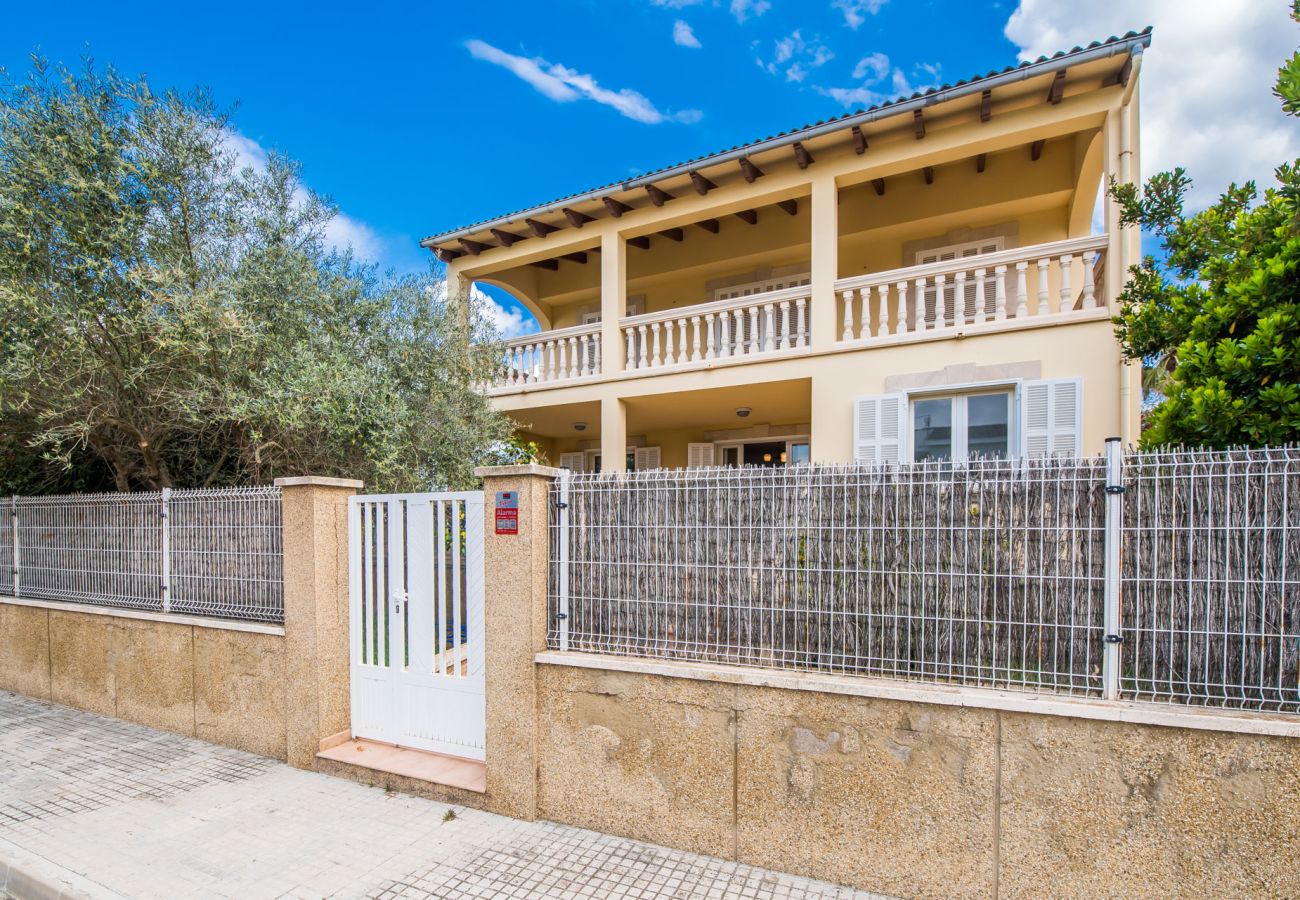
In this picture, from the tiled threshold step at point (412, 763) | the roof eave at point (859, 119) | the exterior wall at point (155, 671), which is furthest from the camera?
the roof eave at point (859, 119)

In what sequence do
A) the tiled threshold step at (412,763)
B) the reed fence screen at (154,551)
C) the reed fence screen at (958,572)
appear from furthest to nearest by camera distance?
the reed fence screen at (154,551) → the tiled threshold step at (412,763) → the reed fence screen at (958,572)

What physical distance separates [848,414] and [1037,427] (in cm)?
225

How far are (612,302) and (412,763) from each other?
7.51m

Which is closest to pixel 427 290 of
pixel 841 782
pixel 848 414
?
pixel 848 414

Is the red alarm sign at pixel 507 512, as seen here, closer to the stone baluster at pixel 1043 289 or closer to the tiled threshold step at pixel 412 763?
the tiled threshold step at pixel 412 763

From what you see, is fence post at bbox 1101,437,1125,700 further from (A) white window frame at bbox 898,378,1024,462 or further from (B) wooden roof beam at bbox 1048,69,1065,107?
(B) wooden roof beam at bbox 1048,69,1065,107

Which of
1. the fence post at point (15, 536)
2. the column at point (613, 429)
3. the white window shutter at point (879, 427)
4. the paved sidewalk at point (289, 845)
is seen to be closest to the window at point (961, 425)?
the white window shutter at point (879, 427)

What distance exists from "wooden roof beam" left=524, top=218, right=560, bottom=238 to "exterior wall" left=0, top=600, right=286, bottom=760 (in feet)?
25.3

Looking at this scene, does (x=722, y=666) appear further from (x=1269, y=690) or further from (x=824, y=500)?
(x=1269, y=690)

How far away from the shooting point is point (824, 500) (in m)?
3.59

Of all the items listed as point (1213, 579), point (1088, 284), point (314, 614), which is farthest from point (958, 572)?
point (1088, 284)

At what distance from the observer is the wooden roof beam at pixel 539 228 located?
1040 cm

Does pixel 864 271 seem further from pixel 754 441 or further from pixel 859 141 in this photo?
pixel 754 441

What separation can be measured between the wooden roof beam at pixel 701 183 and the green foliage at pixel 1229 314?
578 centimetres
